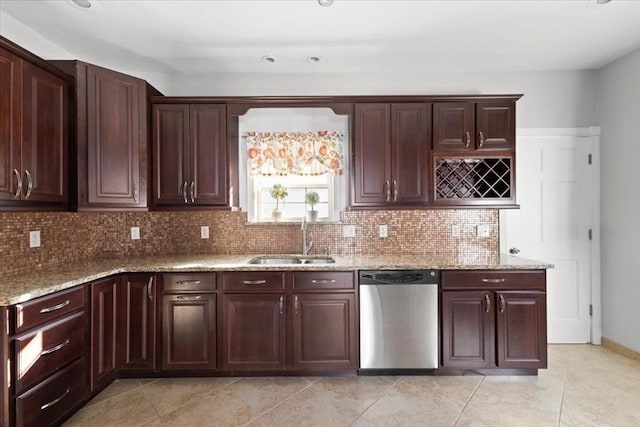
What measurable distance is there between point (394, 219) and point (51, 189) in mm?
2737

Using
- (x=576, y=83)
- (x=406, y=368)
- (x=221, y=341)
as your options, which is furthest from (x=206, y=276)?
(x=576, y=83)

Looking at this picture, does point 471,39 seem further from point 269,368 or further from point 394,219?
point 269,368

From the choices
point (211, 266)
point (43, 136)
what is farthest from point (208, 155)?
point (43, 136)

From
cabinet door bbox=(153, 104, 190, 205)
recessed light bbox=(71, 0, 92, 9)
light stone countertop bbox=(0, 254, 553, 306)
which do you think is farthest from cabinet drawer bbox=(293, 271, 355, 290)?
recessed light bbox=(71, 0, 92, 9)

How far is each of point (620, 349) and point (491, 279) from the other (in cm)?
166

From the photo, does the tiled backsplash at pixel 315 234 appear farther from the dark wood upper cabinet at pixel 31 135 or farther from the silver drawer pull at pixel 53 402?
the silver drawer pull at pixel 53 402

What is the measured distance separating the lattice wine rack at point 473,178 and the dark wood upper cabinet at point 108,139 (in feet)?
8.28

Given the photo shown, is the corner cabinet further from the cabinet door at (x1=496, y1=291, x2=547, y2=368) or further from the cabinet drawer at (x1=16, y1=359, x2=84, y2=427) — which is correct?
the cabinet drawer at (x1=16, y1=359, x2=84, y2=427)

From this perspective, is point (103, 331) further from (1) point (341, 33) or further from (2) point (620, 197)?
(2) point (620, 197)

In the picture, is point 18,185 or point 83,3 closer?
point 18,185

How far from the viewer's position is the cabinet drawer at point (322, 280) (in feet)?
8.56

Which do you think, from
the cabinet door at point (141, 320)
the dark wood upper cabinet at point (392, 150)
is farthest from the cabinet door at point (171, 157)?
the dark wood upper cabinet at point (392, 150)

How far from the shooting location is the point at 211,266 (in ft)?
8.48

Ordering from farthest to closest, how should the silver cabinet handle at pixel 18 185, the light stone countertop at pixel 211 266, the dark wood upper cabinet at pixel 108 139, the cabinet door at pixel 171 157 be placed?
the cabinet door at pixel 171 157
the dark wood upper cabinet at pixel 108 139
the light stone countertop at pixel 211 266
the silver cabinet handle at pixel 18 185
